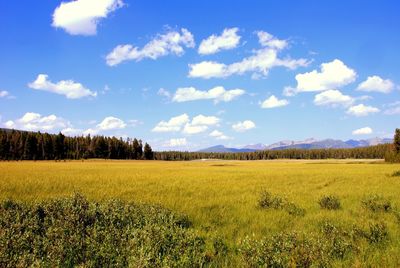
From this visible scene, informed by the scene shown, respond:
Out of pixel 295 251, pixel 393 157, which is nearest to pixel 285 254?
pixel 295 251

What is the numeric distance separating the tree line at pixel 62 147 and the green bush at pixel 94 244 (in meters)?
129

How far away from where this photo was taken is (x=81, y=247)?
7445 mm

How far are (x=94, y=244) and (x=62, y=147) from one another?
14027 cm

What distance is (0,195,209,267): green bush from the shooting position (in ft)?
21.5

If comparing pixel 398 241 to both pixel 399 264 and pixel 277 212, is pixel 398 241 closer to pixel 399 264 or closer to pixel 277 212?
pixel 399 264

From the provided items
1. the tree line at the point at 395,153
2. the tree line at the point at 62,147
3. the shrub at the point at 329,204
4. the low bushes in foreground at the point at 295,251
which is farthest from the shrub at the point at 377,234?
the tree line at the point at 62,147

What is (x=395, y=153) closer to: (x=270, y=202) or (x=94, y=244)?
(x=270, y=202)

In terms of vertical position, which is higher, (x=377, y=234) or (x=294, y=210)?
(x=377, y=234)

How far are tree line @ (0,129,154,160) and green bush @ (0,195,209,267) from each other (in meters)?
129

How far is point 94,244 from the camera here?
7.48 meters

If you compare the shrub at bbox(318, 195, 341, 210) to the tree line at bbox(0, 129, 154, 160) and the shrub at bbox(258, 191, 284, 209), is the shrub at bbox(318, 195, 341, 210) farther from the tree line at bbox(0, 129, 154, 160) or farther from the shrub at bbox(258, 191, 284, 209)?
the tree line at bbox(0, 129, 154, 160)

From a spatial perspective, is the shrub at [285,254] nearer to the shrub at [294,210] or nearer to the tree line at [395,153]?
the shrub at [294,210]

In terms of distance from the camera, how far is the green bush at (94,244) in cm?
655

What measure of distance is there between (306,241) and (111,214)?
5.89 metres
